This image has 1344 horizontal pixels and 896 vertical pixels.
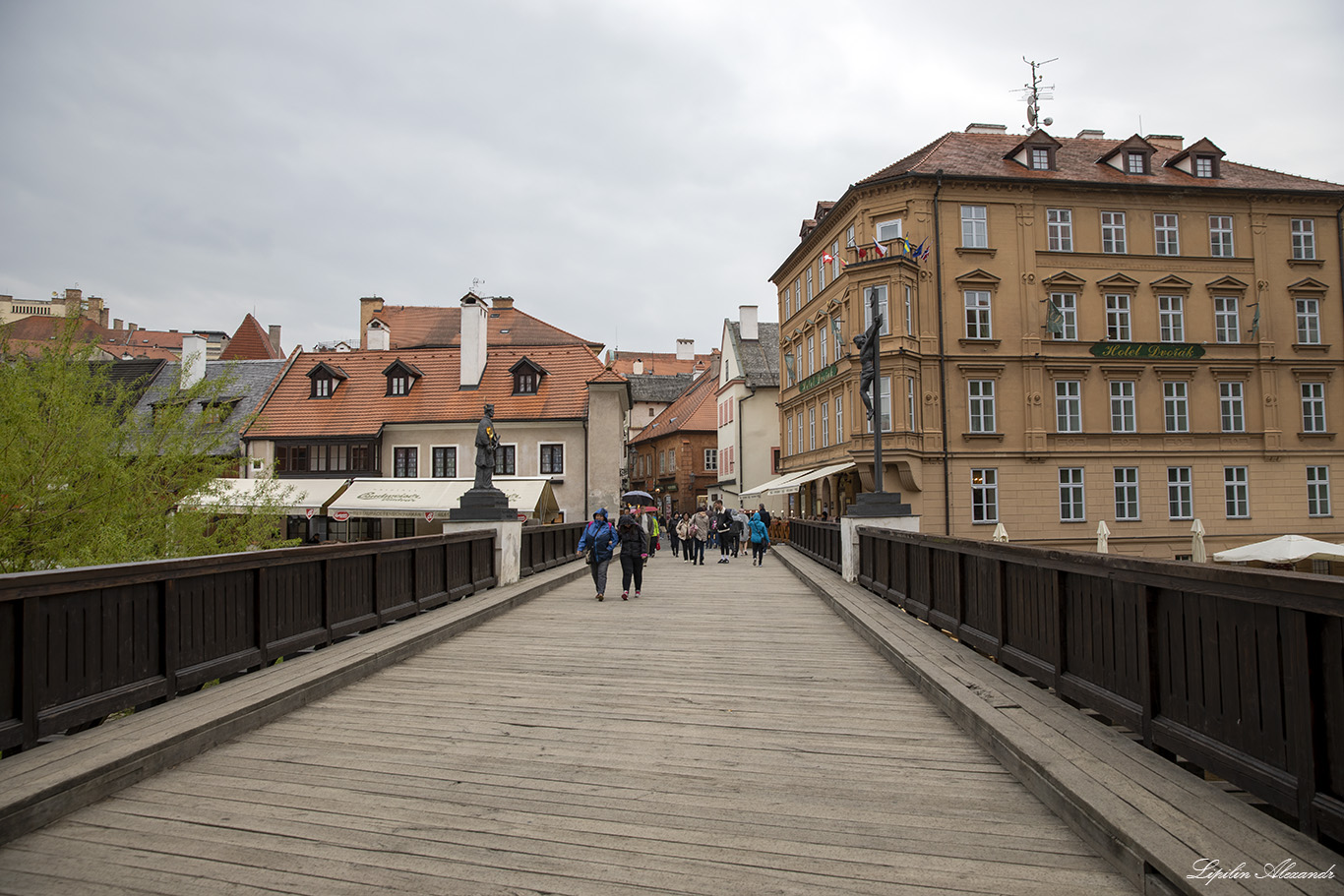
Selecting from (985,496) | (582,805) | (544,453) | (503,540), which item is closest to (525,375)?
(544,453)

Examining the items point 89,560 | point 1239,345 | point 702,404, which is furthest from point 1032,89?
point 89,560

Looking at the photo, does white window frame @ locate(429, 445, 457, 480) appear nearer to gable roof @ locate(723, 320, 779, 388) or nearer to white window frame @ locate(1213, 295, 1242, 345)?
gable roof @ locate(723, 320, 779, 388)

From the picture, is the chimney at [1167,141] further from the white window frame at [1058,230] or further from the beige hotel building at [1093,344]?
the white window frame at [1058,230]

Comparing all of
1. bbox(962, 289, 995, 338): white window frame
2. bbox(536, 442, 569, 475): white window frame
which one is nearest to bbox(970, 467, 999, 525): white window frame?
bbox(962, 289, 995, 338): white window frame

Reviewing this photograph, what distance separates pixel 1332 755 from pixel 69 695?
6.28m

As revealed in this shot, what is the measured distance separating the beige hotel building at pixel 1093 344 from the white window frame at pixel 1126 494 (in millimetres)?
72

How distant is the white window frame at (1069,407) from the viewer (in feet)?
107

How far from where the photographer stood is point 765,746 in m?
5.45

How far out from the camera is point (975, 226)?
106 ft

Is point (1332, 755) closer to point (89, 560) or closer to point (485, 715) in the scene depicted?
point (485, 715)

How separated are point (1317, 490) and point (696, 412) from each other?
37920 mm

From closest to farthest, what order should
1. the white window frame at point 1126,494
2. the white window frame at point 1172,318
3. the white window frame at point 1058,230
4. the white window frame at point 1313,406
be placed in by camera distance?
the white window frame at point 1126,494, the white window frame at point 1058,230, the white window frame at point 1172,318, the white window frame at point 1313,406

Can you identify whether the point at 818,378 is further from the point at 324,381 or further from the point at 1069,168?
the point at 324,381

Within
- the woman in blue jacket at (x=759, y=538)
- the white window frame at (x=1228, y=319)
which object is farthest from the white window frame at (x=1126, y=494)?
the woman in blue jacket at (x=759, y=538)
